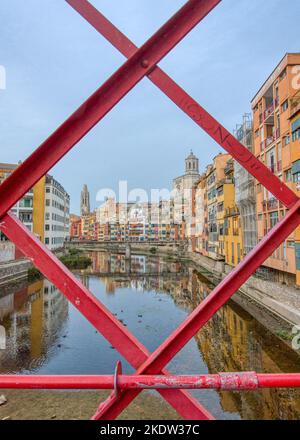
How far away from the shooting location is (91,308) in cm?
162

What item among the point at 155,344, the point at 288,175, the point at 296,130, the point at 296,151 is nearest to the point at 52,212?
the point at 155,344

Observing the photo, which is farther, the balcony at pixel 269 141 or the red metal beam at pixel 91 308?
the balcony at pixel 269 141

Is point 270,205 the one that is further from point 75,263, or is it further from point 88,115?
point 75,263

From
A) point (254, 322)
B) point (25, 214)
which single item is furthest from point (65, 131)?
point (25, 214)

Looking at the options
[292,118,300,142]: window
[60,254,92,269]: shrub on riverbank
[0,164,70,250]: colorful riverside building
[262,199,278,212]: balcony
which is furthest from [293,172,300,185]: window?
[60,254,92,269]: shrub on riverbank

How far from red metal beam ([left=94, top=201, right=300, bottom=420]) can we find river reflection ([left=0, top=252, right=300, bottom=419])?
9267 millimetres

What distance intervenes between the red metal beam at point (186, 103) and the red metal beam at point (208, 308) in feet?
0.64

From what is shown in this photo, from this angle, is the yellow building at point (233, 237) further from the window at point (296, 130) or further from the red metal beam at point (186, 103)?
the red metal beam at point (186, 103)

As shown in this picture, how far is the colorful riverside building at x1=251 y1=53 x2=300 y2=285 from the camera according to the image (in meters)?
18.6

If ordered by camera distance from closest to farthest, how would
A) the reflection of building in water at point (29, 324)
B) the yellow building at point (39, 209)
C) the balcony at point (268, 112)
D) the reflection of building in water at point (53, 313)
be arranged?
the reflection of building in water at point (29, 324), the reflection of building in water at point (53, 313), the balcony at point (268, 112), the yellow building at point (39, 209)

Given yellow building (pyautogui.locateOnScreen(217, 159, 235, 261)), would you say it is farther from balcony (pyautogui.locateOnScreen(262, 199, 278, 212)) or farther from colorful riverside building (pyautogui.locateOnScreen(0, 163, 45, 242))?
colorful riverside building (pyautogui.locateOnScreen(0, 163, 45, 242))

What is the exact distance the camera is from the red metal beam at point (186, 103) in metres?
1.75

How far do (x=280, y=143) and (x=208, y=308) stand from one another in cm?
2257

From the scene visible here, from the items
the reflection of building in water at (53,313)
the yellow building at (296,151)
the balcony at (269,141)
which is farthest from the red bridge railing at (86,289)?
the balcony at (269,141)
